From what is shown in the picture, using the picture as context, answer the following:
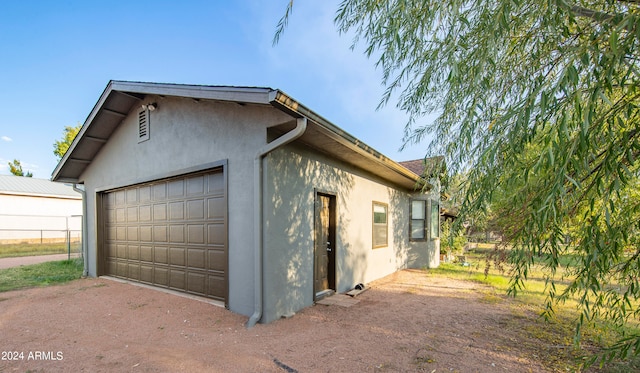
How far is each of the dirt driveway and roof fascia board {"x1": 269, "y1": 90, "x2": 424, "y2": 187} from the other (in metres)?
2.26

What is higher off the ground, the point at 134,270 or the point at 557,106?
the point at 557,106

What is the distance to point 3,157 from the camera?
29938mm

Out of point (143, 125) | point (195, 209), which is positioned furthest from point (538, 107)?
point (143, 125)

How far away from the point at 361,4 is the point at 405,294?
5720 millimetres

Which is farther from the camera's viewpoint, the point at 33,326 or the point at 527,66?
the point at 33,326

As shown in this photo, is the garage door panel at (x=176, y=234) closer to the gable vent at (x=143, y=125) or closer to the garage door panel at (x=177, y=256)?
the garage door panel at (x=177, y=256)

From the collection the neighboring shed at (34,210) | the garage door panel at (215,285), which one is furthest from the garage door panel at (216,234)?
the neighboring shed at (34,210)

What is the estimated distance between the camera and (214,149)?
5.34 meters

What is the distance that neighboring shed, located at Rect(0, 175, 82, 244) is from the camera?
58.1 feet

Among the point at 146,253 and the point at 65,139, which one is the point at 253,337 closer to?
the point at 146,253

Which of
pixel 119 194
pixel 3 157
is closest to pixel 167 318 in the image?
pixel 119 194

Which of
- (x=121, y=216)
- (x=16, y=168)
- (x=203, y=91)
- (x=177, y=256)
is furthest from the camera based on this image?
(x=16, y=168)

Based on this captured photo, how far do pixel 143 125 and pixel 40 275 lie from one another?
5811 mm

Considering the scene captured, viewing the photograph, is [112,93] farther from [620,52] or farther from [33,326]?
[620,52]
